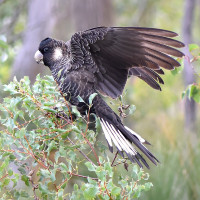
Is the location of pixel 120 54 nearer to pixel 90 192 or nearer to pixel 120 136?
pixel 120 136

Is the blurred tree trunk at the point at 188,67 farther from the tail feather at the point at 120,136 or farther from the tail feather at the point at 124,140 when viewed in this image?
the tail feather at the point at 124,140

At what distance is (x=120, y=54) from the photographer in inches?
130

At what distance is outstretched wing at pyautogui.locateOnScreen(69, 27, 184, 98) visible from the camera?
3070 mm

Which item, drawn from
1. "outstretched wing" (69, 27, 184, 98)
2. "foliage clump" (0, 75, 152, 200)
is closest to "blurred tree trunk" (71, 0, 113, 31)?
"outstretched wing" (69, 27, 184, 98)

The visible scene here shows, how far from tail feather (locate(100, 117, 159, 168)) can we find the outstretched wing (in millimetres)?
302

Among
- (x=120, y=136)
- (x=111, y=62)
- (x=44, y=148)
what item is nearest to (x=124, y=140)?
(x=120, y=136)

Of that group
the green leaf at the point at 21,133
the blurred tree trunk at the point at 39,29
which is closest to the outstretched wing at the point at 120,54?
the green leaf at the point at 21,133

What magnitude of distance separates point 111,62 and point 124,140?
2.40ft

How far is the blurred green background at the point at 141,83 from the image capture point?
12.2ft

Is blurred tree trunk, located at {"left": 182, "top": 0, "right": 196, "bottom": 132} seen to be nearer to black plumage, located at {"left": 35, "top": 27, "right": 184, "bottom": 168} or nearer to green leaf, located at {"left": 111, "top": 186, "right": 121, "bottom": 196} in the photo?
black plumage, located at {"left": 35, "top": 27, "right": 184, "bottom": 168}

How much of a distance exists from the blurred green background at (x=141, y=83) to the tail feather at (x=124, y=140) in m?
0.44

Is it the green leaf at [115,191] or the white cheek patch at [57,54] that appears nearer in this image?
the green leaf at [115,191]

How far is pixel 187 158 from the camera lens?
3957 millimetres

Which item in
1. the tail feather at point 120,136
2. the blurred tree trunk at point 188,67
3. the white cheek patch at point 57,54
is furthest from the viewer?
the blurred tree trunk at point 188,67
